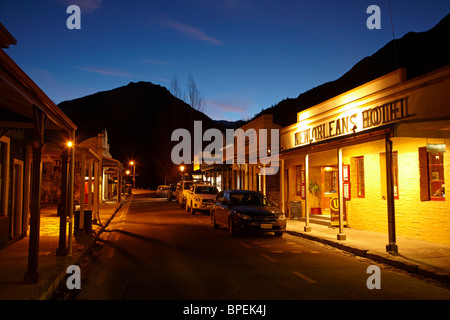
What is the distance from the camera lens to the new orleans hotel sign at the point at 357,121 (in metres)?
13.9

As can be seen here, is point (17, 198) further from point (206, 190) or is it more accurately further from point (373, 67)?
point (373, 67)

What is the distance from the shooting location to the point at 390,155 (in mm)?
11039

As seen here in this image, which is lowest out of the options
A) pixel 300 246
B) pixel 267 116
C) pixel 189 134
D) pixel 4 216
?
pixel 300 246

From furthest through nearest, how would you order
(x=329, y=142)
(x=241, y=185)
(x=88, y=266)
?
1. (x=241, y=185)
2. (x=329, y=142)
3. (x=88, y=266)

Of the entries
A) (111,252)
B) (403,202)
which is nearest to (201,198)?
(403,202)

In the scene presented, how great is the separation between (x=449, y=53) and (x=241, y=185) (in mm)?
25788

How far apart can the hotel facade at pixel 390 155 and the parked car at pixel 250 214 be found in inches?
76.0

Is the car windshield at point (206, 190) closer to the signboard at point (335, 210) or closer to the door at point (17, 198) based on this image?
the signboard at point (335, 210)

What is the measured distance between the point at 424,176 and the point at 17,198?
522 inches
